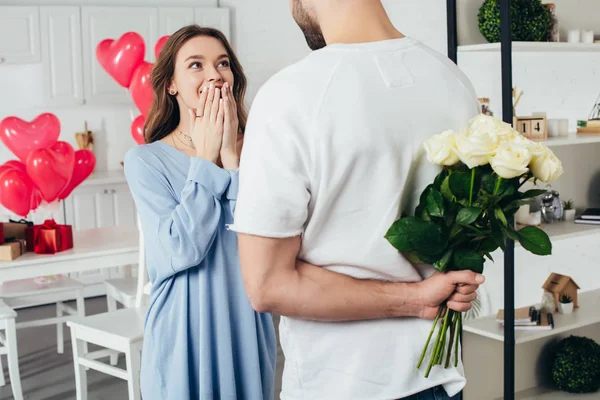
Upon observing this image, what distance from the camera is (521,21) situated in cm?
312

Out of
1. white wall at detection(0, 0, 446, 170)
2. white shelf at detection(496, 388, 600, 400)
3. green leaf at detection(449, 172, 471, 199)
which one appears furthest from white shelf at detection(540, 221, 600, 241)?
white wall at detection(0, 0, 446, 170)

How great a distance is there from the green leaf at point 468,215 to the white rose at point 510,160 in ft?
0.24

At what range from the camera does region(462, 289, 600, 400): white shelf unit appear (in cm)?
325

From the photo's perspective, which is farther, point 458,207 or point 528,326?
point 528,326

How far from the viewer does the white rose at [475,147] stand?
3.86ft

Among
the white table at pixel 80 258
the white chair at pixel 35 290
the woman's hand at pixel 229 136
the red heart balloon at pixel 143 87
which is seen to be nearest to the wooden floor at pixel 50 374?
the white chair at pixel 35 290

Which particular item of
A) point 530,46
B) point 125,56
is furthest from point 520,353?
point 125,56

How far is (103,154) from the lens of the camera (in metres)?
6.42

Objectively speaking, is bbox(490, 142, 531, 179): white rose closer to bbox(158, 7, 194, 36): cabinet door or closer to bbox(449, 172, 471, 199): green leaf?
bbox(449, 172, 471, 199): green leaf

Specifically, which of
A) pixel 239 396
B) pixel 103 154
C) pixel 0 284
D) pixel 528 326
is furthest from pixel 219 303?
pixel 103 154

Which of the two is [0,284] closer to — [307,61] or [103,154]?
[103,154]

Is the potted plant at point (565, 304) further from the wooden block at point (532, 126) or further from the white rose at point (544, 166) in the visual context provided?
the white rose at point (544, 166)

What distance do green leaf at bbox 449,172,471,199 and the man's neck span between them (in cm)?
26

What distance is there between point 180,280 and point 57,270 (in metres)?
1.71
